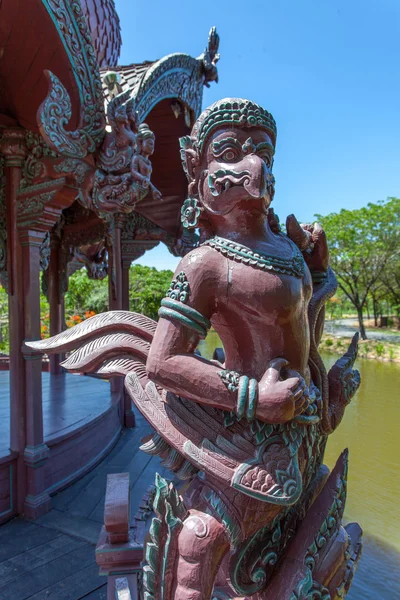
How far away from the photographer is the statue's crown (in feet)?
4.54

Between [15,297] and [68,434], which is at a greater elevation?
[15,297]

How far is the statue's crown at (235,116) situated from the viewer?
1.38m

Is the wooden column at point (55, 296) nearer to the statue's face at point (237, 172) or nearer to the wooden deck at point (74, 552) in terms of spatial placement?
the wooden deck at point (74, 552)

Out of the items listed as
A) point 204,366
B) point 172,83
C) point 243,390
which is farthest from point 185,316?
point 172,83

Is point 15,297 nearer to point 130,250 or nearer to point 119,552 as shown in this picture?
point 119,552

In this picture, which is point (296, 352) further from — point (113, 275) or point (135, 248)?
point (135, 248)

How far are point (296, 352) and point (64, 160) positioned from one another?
2.26 m

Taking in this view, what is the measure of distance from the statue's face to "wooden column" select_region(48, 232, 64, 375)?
542 centimetres

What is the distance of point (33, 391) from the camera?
3.23 metres

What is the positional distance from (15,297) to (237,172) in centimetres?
257

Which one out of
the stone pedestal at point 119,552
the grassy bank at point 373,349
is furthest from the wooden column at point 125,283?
the grassy bank at point 373,349

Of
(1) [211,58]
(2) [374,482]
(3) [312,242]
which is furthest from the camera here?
(2) [374,482]

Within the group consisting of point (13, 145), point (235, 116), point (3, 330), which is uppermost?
point (13, 145)

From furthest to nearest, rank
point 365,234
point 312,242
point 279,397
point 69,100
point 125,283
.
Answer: point 365,234 < point 125,283 < point 69,100 < point 312,242 < point 279,397
